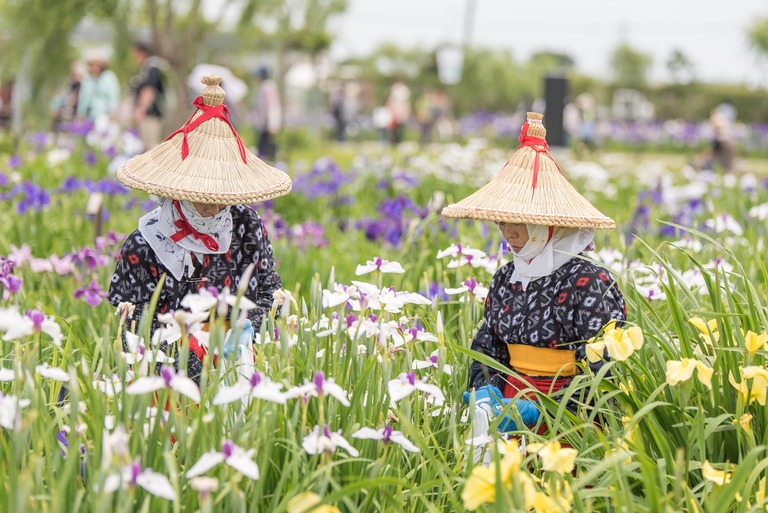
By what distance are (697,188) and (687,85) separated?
2901 cm

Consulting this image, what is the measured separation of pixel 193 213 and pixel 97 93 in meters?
8.78

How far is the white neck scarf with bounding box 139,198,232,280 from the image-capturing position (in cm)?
295

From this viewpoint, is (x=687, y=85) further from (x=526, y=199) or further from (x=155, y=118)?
(x=526, y=199)

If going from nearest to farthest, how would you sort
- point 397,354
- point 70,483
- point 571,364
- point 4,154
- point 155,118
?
1. point 70,483
2. point 571,364
3. point 397,354
4. point 4,154
5. point 155,118

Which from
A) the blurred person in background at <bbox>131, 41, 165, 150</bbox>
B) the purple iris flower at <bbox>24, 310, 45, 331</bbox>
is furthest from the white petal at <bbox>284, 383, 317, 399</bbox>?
the blurred person in background at <bbox>131, 41, 165, 150</bbox>

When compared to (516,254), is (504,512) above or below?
below

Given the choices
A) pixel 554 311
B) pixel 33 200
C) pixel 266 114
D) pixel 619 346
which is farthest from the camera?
pixel 266 114

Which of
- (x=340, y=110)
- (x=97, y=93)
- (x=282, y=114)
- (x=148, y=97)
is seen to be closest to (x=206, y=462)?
(x=148, y=97)

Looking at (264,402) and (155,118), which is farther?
(155,118)

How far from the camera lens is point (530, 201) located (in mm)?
2816

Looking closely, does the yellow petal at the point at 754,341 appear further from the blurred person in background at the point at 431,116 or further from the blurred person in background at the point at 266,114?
the blurred person in background at the point at 431,116

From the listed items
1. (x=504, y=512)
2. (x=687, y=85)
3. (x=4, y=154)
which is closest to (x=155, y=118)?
(x=4, y=154)

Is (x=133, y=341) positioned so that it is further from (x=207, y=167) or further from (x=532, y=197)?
(x=532, y=197)

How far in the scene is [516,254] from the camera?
2.89 m
